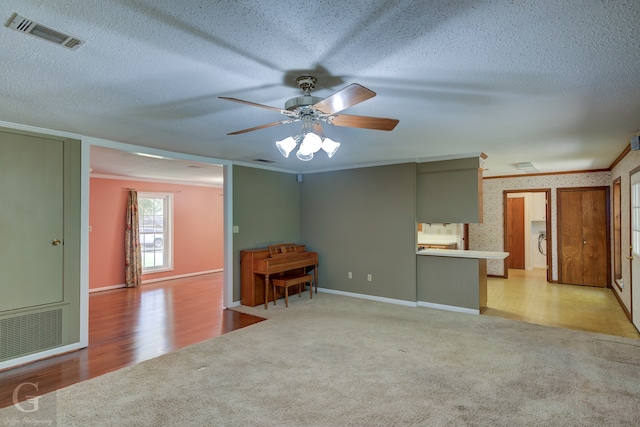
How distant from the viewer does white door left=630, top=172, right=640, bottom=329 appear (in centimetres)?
402

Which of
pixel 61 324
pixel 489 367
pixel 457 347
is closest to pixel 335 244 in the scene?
pixel 457 347

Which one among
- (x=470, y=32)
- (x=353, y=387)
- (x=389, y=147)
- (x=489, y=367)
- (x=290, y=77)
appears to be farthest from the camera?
(x=389, y=147)

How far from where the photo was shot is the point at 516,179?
753 centimetres

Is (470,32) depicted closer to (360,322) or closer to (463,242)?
(360,322)

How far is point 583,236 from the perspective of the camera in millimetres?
6832

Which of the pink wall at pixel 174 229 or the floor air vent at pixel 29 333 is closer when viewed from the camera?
the floor air vent at pixel 29 333

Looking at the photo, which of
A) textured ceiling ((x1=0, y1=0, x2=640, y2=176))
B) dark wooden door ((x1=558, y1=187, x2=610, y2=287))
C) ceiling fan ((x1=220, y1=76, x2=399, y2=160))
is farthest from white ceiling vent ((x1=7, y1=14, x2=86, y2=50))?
dark wooden door ((x1=558, y1=187, x2=610, y2=287))

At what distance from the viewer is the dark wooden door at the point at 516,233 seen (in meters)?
8.84

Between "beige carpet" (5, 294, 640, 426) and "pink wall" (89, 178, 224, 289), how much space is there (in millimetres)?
4300

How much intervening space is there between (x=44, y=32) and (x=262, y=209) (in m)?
4.44

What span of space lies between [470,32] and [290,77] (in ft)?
3.45

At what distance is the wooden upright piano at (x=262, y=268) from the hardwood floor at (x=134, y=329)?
448 mm

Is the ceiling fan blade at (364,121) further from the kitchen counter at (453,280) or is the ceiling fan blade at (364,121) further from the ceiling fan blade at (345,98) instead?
the kitchen counter at (453,280)

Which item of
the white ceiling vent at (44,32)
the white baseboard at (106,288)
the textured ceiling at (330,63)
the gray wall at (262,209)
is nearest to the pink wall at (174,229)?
the white baseboard at (106,288)
